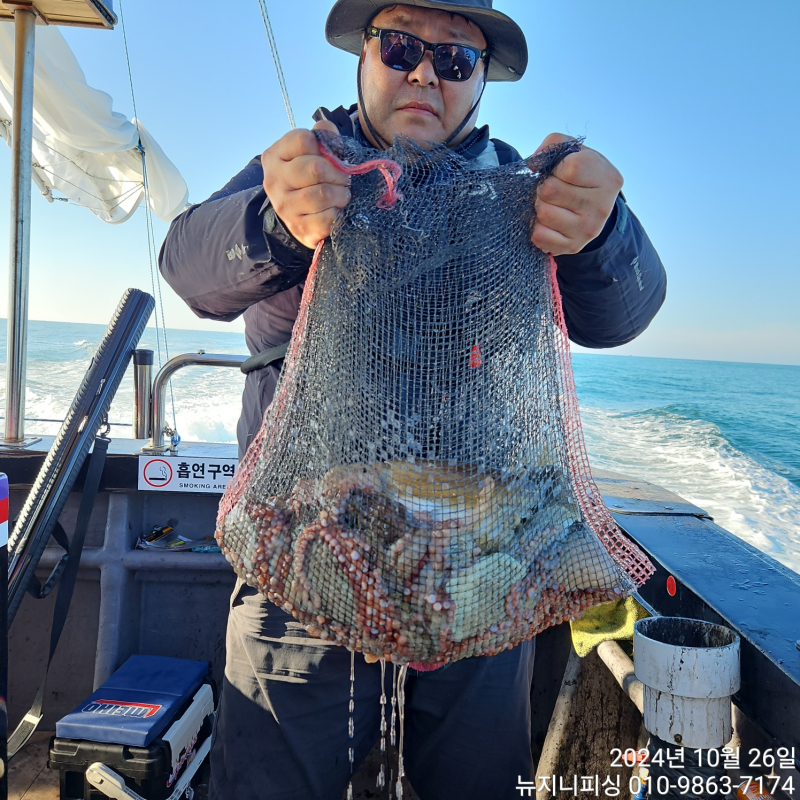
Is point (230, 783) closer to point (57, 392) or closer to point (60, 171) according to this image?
point (60, 171)

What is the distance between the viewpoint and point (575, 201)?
1165 millimetres

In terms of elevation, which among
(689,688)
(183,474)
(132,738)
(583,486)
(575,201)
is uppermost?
(575,201)

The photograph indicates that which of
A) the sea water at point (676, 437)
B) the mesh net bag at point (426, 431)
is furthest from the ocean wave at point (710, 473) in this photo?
the mesh net bag at point (426, 431)

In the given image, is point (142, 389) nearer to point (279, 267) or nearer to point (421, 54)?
point (279, 267)

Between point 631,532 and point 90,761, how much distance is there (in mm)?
2118

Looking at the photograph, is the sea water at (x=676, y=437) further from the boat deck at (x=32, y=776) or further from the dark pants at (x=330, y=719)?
the dark pants at (x=330, y=719)

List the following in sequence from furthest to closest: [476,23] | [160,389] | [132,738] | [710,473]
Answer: [710,473], [160,389], [132,738], [476,23]

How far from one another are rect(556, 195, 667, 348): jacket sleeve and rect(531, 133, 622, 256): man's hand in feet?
0.24

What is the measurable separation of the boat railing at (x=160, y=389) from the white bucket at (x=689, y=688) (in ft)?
6.88

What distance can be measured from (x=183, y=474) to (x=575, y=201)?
2352 millimetres

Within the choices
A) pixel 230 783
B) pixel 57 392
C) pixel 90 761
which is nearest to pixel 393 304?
pixel 230 783

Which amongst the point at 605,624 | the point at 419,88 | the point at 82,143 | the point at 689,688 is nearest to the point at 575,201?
the point at 419,88

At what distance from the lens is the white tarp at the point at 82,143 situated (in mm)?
7512

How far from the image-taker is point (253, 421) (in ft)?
5.35
